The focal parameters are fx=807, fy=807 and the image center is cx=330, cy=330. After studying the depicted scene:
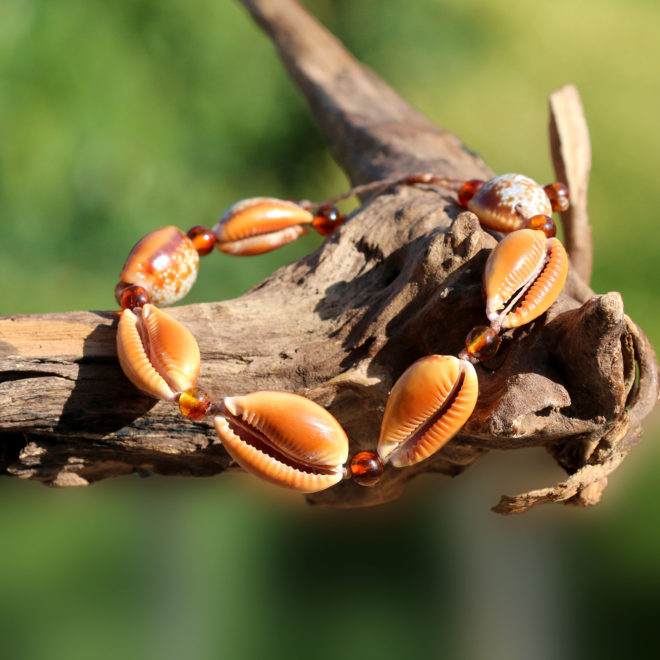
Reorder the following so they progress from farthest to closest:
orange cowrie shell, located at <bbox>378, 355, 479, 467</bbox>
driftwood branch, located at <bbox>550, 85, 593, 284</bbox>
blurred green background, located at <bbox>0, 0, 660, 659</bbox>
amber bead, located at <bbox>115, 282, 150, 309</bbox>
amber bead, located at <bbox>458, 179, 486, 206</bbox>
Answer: blurred green background, located at <bbox>0, 0, 660, 659</bbox> < driftwood branch, located at <bbox>550, 85, 593, 284</bbox> < amber bead, located at <bbox>458, 179, 486, 206</bbox> < amber bead, located at <bbox>115, 282, 150, 309</bbox> < orange cowrie shell, located at <bbox>378, 355, 479, 467</bbox>

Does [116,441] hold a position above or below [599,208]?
below

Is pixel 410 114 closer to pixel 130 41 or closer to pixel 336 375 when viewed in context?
pixel 336 375

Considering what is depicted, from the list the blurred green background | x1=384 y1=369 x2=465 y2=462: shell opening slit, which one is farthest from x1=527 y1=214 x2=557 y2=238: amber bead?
the blurred green background

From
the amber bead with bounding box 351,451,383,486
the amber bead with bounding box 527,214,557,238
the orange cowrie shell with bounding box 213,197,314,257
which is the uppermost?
the orange cowrie shell with bounding box 213,197,314,257

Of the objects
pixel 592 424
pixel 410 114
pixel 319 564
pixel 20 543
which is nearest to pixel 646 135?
pixel 410 114

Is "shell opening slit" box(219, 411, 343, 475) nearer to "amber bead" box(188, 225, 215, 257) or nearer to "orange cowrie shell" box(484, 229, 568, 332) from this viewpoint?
"orange cowrie shell" box(484, 229, 568, 332)
